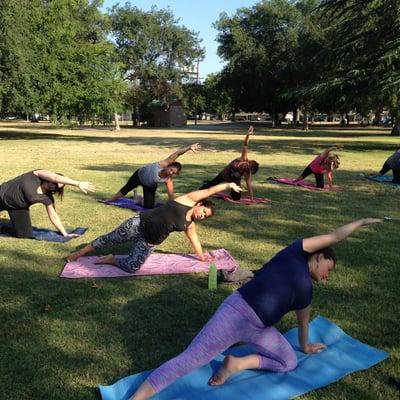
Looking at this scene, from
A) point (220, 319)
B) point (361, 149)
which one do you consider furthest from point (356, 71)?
point (220, 319)

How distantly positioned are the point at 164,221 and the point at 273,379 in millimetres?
2564

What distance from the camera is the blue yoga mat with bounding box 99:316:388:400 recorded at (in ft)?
12.1

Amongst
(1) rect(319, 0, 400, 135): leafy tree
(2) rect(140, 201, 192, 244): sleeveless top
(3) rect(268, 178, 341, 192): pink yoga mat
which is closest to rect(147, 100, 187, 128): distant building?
(1) rect(319, 0, 400, 135): leafy tree

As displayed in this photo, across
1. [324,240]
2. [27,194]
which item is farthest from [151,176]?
[324,240]

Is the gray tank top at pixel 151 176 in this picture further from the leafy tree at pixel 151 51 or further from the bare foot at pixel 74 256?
the leafy tree at pixel 151 51

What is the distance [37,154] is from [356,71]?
15588 millimetres

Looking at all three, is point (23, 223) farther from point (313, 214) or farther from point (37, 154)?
point (37, 154)

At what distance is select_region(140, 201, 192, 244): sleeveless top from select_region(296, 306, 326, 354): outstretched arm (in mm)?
2225

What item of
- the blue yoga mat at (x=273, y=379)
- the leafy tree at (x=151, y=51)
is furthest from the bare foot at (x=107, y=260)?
the leafy tree at (x=151, y=51)

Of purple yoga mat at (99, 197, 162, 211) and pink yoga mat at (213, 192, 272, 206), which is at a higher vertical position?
purple yoga mat at (99, 197, 162, 211)

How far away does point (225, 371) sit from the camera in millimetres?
3822

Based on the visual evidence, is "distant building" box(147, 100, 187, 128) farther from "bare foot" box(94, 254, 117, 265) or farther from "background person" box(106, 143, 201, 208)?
"bare foot" box(94, 254, 117, 265)

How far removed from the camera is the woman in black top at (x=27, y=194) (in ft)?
24.7

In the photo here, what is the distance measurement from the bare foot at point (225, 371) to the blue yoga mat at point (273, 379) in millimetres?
47
